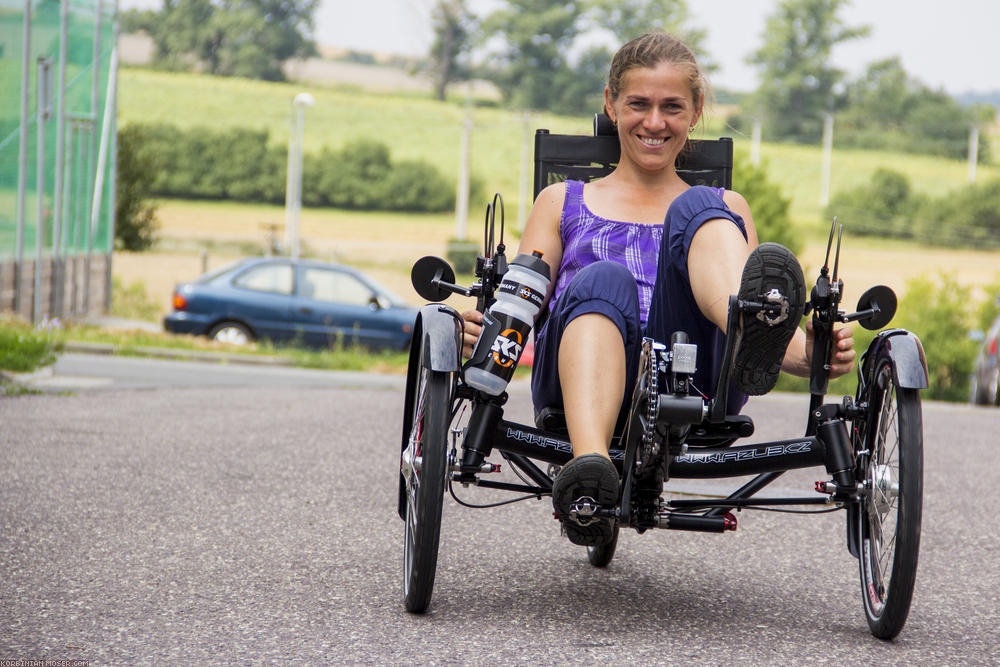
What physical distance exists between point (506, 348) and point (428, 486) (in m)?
0.42

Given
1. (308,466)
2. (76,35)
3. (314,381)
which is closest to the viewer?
(308,466)

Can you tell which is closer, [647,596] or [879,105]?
[647,596]

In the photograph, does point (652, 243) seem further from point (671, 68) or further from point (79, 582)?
point (79, 582)

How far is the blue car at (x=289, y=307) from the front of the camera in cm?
1759

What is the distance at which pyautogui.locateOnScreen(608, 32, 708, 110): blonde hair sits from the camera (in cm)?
409

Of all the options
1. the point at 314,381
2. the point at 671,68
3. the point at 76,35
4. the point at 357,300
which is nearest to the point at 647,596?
the point at 671,68

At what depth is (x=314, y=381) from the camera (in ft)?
43.8

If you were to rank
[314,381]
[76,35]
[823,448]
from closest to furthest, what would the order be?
[823,448]
[314,381]
[76,35]

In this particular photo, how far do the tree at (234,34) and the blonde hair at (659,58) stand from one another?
83870mm

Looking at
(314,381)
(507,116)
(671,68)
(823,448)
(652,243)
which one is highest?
(507,116)

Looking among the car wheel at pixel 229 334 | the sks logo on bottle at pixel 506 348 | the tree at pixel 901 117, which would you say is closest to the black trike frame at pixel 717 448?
the sks logo on bottle at pixel 506 348

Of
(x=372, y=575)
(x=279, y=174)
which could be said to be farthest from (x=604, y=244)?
(x=279, y=174)

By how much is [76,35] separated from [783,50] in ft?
239

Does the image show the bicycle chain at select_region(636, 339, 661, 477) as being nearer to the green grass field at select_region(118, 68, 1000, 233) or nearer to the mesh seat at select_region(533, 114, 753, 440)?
the mesh seat at select_region(533, 114, 753, 440)
